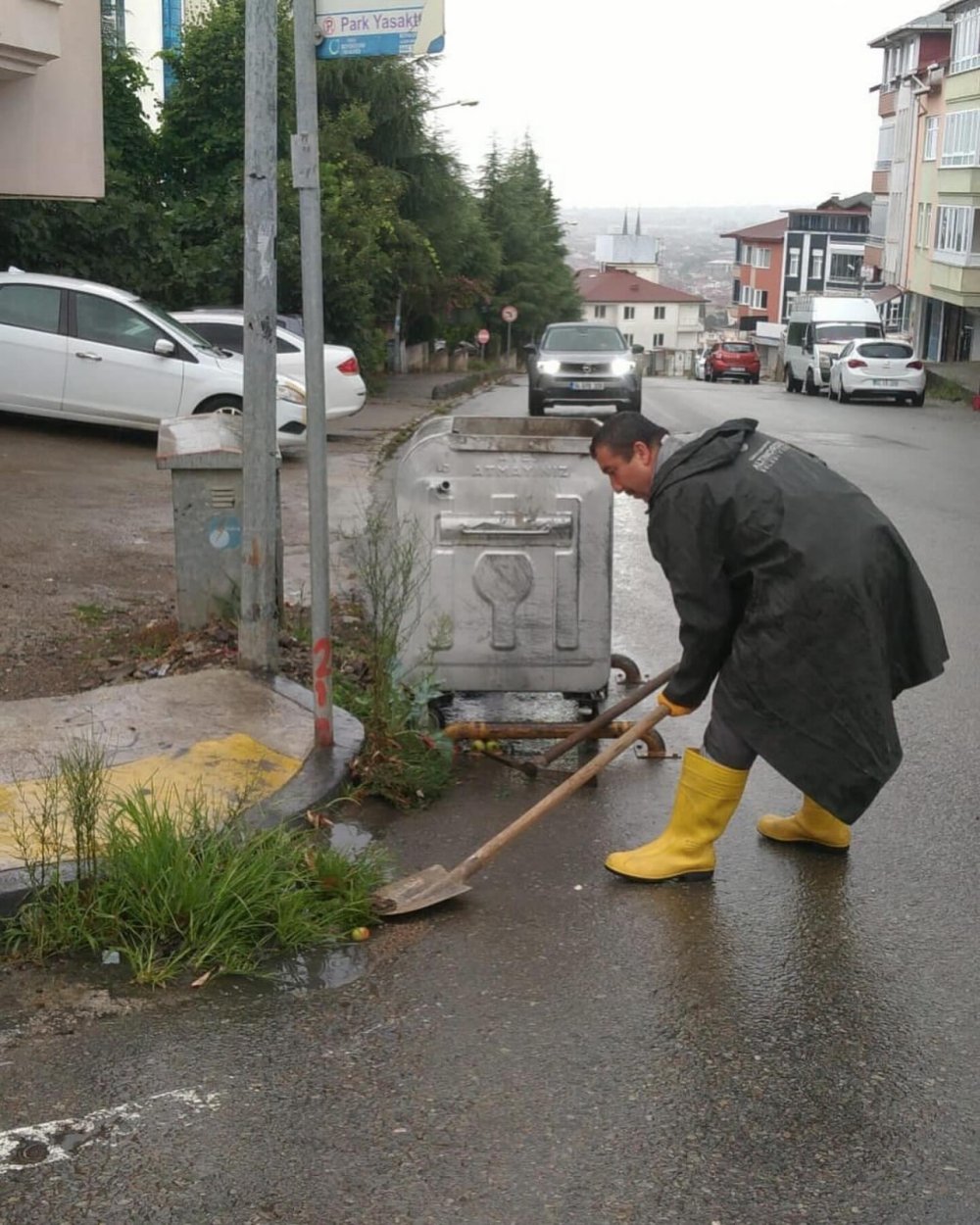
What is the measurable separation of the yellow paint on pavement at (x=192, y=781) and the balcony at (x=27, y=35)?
342 inches

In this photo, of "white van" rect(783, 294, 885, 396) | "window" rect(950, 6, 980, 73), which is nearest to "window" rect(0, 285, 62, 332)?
"white van" rect(783, 294, 885, 396)

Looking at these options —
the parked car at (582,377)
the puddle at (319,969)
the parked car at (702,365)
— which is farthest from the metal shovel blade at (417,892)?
the parked car at (702,365)

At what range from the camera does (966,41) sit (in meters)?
50.2

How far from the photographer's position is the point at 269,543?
22.8 feet

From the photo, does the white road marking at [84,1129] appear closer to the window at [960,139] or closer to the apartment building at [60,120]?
the apartment building at [60,120]

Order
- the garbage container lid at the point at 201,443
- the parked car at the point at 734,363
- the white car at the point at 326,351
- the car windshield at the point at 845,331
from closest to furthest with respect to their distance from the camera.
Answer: the garbage container lid at the point at 201,443 → the white car at the point at 326,351 → the car windshield at the point at 845,331 → the parked car at the point at 734,363

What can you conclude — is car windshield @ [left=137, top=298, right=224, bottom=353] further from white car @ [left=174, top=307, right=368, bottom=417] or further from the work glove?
the work glove

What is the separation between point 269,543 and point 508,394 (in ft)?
→ 94.5

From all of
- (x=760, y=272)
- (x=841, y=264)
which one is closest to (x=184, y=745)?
(x=841, y=264)

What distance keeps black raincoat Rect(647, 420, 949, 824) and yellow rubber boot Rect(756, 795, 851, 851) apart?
1.70 feet

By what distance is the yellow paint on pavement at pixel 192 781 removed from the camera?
17.0ft

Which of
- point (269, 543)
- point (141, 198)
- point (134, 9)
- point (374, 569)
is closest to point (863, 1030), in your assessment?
point (374, 569)

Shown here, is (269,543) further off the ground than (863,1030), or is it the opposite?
(269,543)

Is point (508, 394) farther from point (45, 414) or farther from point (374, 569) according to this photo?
point (374, 569)
